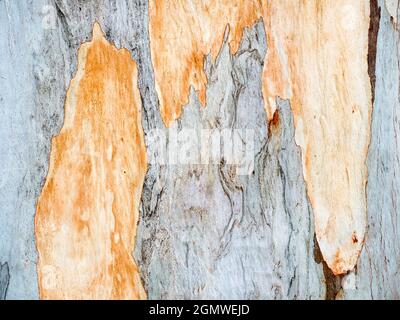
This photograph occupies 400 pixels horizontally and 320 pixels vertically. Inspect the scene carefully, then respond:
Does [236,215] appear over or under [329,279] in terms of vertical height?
over

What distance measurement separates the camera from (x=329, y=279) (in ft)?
3.93

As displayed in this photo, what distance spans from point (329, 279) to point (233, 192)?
190mm

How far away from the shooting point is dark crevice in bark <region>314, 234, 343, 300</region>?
1193 millimetres

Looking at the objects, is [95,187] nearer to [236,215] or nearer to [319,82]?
[236,215]

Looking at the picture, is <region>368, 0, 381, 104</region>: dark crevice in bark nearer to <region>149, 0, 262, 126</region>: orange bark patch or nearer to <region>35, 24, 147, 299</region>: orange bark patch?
<region>149, 0, 262, 126</region>: orange bark patch

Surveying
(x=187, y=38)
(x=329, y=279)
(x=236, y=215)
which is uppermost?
(x=187, y=38)

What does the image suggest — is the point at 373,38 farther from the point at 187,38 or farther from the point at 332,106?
the point at 187,38

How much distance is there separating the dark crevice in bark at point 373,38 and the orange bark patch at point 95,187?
343 millimetres

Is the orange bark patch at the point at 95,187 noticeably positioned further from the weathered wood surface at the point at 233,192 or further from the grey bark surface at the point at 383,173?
the grey bark surface at the point at 383,173

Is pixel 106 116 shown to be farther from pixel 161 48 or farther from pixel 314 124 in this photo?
pixel 314 124

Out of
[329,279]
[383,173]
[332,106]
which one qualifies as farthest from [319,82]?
[329,279]

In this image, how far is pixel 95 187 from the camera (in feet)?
3.91

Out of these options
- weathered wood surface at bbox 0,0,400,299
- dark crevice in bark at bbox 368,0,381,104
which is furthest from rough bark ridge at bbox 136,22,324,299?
dark crevice in bark at bbox 368,0,381,104
